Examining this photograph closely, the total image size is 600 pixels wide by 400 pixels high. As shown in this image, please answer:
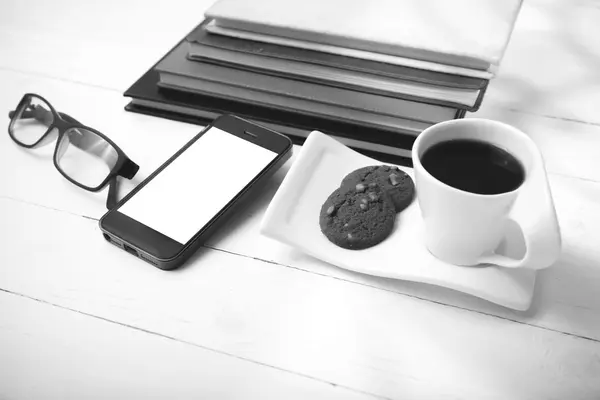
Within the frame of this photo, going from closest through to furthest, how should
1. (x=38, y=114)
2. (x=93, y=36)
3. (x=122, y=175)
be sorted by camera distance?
(x=122, y=175) < (x=38, y=114) < (x=93, y=36)

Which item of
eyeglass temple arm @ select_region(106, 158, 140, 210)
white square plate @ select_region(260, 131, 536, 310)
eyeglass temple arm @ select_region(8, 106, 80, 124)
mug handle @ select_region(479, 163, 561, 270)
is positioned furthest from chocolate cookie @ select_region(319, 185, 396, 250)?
eyeglass temple arm @ select_region(8, 106, 80, 124)

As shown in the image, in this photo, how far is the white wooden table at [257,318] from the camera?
1.57 feet

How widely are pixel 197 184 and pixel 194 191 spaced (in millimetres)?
11

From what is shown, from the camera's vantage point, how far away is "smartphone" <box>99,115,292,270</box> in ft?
1.82

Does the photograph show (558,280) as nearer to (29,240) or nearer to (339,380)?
(339,380)

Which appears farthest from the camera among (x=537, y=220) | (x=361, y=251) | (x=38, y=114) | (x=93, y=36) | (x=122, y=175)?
(x=93, y=36)

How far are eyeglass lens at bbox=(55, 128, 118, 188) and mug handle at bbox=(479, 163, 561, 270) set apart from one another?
1.41 feet

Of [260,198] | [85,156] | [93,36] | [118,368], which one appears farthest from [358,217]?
[93,36]

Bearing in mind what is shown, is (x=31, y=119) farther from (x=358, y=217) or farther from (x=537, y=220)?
(x=537, y=220)

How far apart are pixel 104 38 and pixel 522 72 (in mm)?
621

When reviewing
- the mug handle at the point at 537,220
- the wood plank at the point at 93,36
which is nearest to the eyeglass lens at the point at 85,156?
the wood plank at the point at 93,36

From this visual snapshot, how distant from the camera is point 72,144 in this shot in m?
0.70

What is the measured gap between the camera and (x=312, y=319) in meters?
0.52

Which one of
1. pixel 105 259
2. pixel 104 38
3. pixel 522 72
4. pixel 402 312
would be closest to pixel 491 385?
pixel 402 312
